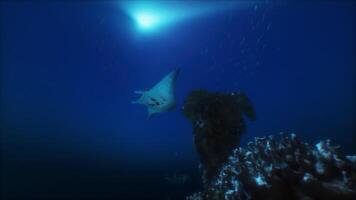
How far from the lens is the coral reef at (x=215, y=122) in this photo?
22.8 feet

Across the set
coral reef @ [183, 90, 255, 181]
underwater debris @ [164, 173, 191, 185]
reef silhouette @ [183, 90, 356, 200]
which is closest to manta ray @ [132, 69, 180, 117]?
coral reef @ [183, 90, 255, 181]

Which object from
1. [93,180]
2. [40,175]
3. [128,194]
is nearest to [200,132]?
[128,194]

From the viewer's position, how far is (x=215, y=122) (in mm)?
7199

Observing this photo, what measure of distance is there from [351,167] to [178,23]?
22450 mm

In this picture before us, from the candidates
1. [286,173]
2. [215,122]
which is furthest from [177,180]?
[286,173]

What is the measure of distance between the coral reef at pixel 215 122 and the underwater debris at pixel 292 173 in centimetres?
237

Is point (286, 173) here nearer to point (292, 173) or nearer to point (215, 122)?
point (292, 173)

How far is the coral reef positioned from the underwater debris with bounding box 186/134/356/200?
237 cm

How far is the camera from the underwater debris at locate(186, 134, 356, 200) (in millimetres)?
3520

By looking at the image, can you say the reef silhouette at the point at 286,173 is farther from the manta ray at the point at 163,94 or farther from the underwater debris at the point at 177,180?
the underwater debris at the point at 177,180

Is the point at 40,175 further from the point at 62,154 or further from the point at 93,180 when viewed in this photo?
the point at 62,154

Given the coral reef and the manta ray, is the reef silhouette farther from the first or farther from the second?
the manta ray

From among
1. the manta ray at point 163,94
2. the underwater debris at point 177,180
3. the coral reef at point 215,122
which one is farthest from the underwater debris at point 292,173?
the underwater debris at point 177,180

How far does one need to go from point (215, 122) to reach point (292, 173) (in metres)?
3.50
